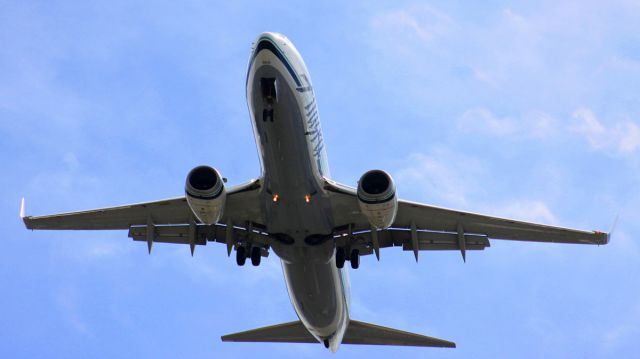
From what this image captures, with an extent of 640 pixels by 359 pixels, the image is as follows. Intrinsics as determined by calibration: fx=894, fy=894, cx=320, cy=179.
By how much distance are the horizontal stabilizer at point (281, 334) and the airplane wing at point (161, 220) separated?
4.83m

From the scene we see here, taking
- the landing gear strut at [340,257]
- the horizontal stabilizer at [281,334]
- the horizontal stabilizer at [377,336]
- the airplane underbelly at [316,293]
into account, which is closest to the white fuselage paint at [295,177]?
the airplane underbelly at [316,293]

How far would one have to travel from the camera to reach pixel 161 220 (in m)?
28.5

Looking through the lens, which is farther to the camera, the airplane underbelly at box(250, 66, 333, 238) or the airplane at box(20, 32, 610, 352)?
the airplane at box(20, 32, 610, 352)

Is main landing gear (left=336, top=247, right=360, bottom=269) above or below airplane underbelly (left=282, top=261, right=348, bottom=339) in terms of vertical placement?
above

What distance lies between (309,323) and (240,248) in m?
3.64

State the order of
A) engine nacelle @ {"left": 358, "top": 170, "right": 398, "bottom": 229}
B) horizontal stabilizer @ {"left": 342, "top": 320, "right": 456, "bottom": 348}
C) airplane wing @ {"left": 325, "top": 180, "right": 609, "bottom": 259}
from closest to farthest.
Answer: engine nacelle @ {"left": 358, "top": 170, "right": 398, "bottom": 229} → airplane wing @ {"left": 325, "top": 180, "right": 609, "bottom": 259} → horizontal stabilizer @ {"left": 342, "top": 320, "right": 456, "bottom": 348}

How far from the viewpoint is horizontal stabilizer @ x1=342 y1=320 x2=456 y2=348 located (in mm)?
31234

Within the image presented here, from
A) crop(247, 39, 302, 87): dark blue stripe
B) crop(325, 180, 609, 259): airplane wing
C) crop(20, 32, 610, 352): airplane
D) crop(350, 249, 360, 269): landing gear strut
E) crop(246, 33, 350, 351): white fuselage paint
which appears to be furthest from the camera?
crop(350, 249, 360, 269): landing gear strut

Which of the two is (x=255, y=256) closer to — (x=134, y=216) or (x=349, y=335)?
(x=134, y=216)

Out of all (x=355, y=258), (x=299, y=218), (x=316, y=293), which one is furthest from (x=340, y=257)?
(x=299, y=218)

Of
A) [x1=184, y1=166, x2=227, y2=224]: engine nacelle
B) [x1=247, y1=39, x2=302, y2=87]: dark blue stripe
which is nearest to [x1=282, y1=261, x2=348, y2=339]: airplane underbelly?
[x1=184, y1=166, x2=227, y2=224]: engine nacelle

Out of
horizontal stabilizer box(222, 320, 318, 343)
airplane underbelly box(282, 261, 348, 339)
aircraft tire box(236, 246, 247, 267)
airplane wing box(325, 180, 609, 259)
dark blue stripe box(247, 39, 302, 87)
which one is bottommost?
airplane underbelly box(282, 261, 348, 339)

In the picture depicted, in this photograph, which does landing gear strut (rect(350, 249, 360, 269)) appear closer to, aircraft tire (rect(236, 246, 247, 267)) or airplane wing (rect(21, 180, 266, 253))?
airplane wing (rect(21, 180, 266, 253))

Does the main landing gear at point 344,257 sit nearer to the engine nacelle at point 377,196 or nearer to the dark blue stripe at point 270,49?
the engine nacelle at point 377,196
